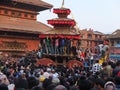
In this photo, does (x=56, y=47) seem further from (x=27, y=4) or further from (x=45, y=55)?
(x=27, y=4)

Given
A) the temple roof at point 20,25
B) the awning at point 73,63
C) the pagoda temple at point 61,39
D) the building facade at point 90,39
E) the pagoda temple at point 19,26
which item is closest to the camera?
the awning at point 73,63

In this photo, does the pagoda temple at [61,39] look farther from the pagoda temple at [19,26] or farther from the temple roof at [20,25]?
the pagoda temple at [19,26]

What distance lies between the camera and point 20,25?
31.8 m

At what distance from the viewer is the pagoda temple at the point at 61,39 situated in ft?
80.9

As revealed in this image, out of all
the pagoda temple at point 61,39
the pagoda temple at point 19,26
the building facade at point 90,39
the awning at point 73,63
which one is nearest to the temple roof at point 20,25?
the pagoda temple at point 19,26

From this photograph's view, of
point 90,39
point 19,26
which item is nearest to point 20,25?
point 19,26

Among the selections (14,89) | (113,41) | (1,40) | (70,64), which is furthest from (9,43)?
(113,41)

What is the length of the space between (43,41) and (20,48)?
6227 millimetres

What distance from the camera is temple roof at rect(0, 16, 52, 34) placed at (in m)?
29.6

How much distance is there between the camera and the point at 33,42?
3272cm

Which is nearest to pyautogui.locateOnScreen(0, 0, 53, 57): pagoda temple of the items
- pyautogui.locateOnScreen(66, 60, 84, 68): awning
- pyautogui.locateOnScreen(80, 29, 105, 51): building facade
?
pyautogui.locateOnScreen(66, 60, 84, 68): awning

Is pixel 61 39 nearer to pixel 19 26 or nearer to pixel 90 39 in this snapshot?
pixel 19 26

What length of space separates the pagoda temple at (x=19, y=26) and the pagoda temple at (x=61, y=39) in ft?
17.1

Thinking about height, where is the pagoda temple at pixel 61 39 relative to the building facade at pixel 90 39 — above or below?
above
